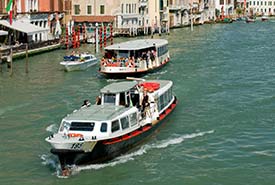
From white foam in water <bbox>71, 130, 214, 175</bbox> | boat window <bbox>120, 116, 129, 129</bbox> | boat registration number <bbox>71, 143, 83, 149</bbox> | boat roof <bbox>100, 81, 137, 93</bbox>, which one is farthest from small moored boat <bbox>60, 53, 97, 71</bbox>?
boat registration number <bbox>71, 143, 83, 149</bbox>

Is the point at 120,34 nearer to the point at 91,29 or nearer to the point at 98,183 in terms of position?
the point at 91,29

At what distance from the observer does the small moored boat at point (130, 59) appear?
26922 millimetres

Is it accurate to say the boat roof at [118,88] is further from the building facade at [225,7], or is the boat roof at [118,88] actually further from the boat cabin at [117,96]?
the building facade at [225,7]

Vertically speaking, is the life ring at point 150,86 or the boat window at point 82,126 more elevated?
the life ring at point 150,86

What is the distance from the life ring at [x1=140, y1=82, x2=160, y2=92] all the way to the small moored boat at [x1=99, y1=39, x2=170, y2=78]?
310 inches

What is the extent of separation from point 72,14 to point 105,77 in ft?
98.9

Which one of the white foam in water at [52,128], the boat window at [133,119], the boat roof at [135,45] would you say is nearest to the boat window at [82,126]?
the boat window at [133,119]

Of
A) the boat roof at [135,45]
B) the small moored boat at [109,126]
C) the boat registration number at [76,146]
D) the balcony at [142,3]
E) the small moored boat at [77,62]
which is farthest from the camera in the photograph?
the balcony at [142,3]

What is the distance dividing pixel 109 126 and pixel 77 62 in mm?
16091

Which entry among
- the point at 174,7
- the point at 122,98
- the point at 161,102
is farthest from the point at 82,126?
the point at 174,7

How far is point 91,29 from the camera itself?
55.6 m

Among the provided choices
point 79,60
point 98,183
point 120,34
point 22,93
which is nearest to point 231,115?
point 98,183

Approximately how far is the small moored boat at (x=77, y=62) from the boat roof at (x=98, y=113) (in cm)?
1426

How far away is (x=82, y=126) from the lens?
1411 centimetres
